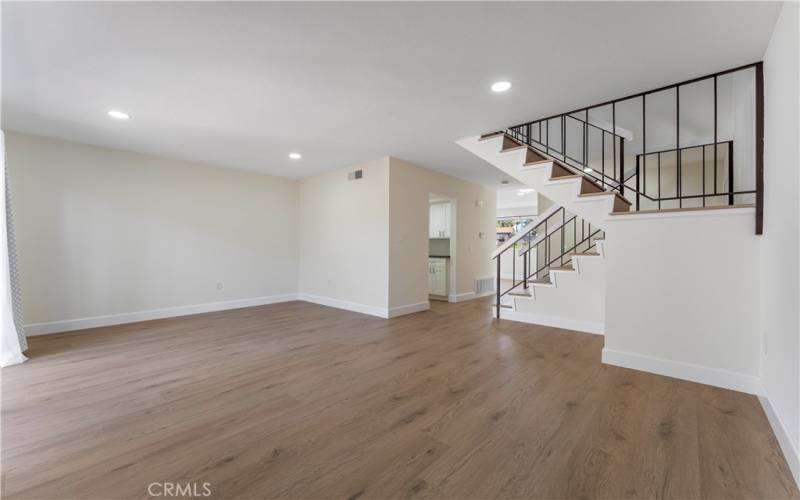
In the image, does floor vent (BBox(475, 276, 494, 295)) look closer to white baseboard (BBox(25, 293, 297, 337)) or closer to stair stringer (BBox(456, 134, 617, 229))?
stair stringer (BBox(456, 134, 617, 229))

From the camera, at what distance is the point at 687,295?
2.49 metres

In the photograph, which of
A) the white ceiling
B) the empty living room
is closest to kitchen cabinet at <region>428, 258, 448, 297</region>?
the empty living room

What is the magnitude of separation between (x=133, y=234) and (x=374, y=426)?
4570 mm

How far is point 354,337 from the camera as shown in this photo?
12.0ft

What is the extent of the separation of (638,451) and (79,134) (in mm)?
5846

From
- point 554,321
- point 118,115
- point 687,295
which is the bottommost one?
point 554,321

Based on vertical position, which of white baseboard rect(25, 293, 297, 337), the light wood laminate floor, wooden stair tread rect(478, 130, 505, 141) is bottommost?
the light wood laminate floor

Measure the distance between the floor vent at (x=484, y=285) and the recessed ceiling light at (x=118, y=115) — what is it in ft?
18.8

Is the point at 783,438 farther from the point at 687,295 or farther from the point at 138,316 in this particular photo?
the point at 138,316

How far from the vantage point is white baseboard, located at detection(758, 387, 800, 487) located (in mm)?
1432

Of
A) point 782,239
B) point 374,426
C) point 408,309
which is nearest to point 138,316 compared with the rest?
point 408,309

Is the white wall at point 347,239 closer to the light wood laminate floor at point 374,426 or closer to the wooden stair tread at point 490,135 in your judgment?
the wooden stair tread at point 490,135

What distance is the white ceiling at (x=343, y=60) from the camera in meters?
1.79

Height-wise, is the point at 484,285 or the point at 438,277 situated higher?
the point at 438,277
